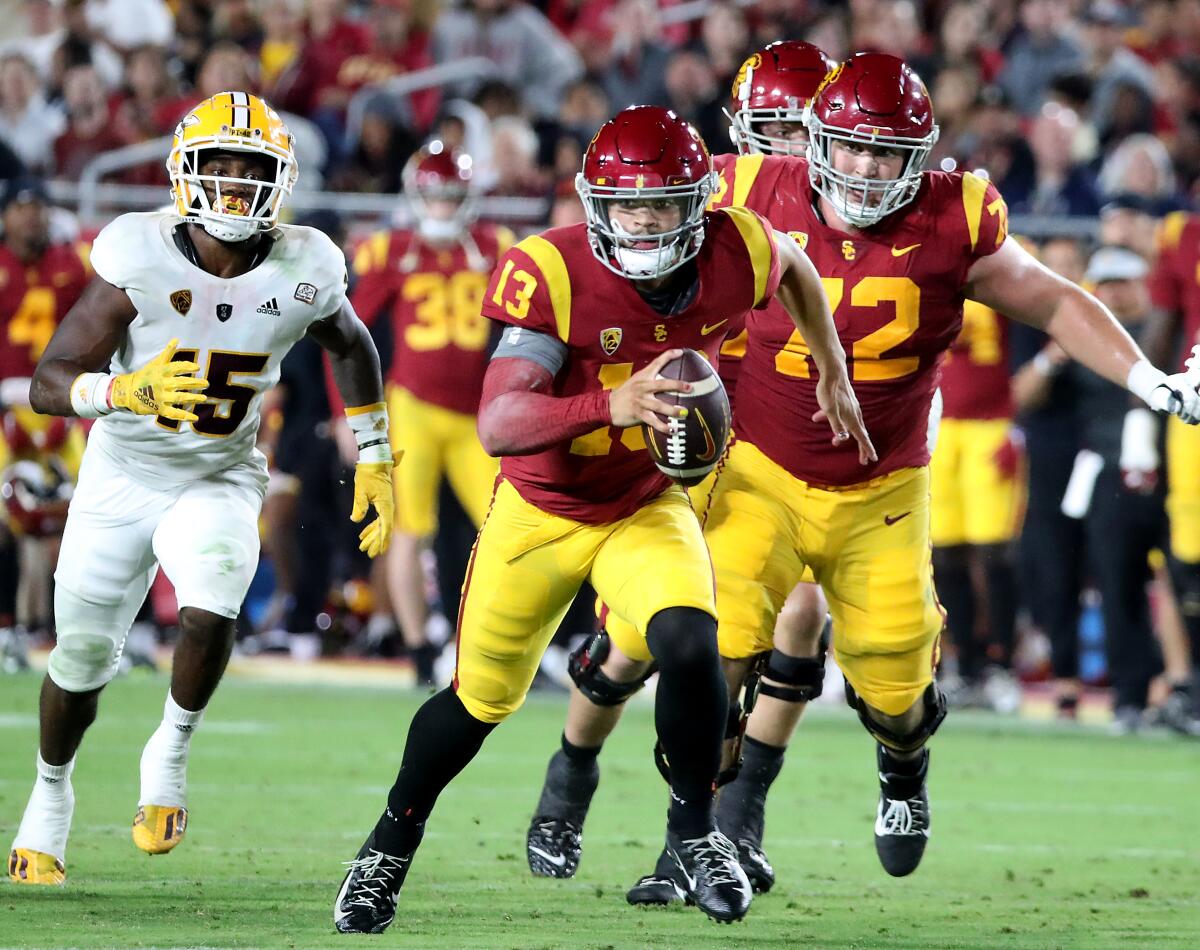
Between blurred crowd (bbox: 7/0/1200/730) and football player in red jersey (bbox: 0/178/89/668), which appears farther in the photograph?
football player in red jersey (bbox: 0/178/89/668)

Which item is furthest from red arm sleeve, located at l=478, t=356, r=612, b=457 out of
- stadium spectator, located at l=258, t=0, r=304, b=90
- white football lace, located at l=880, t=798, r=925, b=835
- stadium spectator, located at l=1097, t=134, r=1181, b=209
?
stadium spectator, located at l=258, t=0, r=304, b=90

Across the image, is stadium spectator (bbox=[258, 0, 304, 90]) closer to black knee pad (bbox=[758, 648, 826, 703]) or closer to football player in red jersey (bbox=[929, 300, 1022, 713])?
football player in red jersey (bbox=[929, 300, 1022, 713])

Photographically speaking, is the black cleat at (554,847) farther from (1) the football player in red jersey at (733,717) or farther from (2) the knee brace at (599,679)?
(2) the knee brace at (599,679)

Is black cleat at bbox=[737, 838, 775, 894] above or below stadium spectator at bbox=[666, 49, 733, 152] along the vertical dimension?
below

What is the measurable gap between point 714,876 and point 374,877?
2.31ft

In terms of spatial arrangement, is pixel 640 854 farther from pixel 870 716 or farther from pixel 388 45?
pixel 388 45

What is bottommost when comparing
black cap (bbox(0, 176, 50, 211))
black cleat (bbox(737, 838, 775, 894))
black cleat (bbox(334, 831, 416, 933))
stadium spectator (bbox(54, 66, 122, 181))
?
black cleat (bbox(737, 838, 775, 894))

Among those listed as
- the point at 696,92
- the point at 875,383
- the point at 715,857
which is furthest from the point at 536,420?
the point at 696,92

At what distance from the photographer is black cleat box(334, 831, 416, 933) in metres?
4.30

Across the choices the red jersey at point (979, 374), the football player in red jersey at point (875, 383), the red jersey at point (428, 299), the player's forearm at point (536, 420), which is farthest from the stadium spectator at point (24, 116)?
the player's forearm at point (536, 420)

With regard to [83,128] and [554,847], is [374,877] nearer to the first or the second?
[554,847]

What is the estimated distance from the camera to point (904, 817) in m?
5.24

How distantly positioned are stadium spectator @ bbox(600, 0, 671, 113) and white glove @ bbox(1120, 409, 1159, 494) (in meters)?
4.55

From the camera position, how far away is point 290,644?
10883 millimetres
